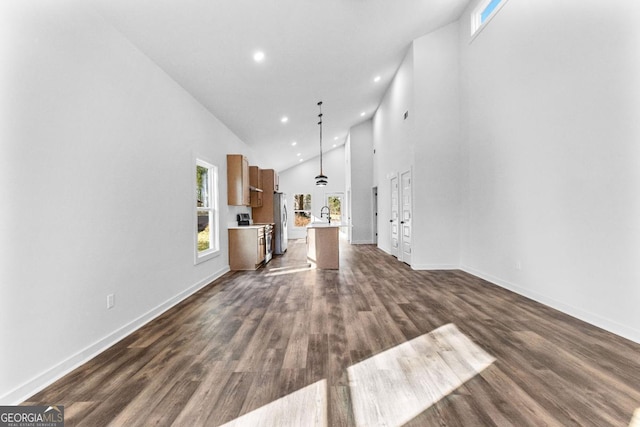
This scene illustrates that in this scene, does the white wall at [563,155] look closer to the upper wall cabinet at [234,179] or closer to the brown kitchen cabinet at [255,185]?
the upper wall cabinet at [234,179]

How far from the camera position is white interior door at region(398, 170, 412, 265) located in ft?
21.5

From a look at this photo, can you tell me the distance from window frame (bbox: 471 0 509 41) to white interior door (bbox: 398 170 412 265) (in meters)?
2.69

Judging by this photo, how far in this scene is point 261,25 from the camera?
11.2 feet

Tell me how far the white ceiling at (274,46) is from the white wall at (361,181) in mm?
3368

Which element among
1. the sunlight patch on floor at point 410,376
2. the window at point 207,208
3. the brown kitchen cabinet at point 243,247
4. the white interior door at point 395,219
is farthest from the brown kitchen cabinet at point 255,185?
the sunlight patch on floor at point 410,376

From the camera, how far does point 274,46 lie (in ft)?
12.8

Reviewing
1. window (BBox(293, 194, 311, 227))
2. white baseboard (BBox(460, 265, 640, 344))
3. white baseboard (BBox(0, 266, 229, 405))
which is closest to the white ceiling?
white baseboard (BBox(0, 266, 229, 405))

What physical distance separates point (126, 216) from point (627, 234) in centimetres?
461

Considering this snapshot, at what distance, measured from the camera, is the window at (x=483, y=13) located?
4695 mm

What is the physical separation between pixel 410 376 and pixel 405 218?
5014 millimetres

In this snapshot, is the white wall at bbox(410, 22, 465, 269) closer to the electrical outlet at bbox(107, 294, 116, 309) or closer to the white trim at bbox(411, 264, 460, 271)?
the white trim at bbox(411, 264, 460, 271)

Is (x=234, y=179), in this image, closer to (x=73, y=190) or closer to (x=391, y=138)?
(x=73, y=190)

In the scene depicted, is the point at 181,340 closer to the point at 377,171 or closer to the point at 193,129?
the point at 193,129

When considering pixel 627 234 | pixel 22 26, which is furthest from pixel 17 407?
pixel 627 234
